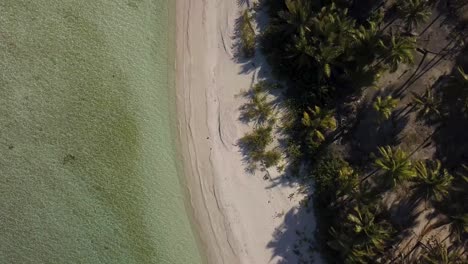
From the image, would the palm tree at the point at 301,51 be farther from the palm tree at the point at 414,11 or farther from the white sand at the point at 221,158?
the palm tree at the point at 414,11

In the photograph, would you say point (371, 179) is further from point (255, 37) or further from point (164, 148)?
point (164, 148)

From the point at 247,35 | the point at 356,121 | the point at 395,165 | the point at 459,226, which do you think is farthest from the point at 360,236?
the point at 247,35

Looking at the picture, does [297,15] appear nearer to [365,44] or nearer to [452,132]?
[365,44]

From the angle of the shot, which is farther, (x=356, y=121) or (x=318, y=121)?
(x=356, y=121)

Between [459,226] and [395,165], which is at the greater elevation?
[395,165]

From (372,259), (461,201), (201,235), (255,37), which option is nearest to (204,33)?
(255,37)

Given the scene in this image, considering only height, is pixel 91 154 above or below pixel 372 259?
above
